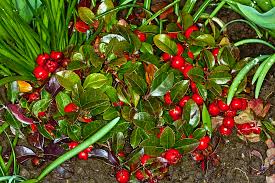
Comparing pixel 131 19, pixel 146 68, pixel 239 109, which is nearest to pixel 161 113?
pixel 146 68

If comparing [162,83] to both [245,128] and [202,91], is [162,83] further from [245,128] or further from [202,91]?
[245,128]

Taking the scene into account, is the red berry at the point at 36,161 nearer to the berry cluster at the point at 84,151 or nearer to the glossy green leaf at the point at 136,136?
the berry cluster at the point at 84,151

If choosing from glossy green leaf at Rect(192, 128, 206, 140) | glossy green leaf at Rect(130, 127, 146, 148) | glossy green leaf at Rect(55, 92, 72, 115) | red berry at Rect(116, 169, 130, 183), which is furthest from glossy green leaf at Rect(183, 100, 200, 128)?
glossy green leaf at Rect(55, 92, 72, 115)

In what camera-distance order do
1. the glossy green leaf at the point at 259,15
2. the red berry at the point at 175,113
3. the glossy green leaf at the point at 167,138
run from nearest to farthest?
the glossy green leaf at the point at 259,15 → the glossy green leaf at the point at 167,138 → the red berry at the point at 175,113

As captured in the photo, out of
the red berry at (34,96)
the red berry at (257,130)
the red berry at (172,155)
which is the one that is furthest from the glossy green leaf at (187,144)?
the red berry at (34,96)

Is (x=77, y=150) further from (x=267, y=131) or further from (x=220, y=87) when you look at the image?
(x=267, y=131)

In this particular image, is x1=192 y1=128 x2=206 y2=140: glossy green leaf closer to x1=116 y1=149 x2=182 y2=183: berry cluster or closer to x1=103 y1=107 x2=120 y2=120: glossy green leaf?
x1=116 y1=149 x2=182 y2=183: berry cluster
